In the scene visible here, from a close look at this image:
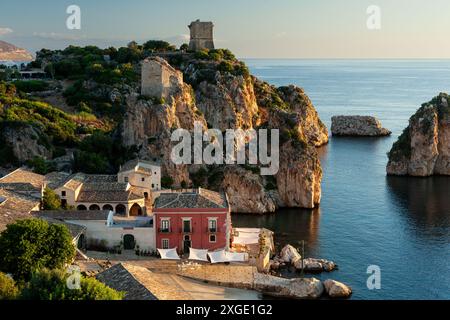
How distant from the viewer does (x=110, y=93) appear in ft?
286

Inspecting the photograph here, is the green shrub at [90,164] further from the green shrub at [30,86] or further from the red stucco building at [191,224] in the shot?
the green shrub at [30,86]

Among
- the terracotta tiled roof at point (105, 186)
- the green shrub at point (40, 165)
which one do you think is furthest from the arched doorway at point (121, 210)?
the green shrub at point (40, 165)

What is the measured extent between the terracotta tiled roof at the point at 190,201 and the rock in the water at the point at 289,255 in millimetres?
6374

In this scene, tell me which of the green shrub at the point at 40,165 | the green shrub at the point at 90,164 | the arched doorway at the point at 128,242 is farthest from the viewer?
the green shrub at the point at 90,164

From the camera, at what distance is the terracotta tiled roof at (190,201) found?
43.7 metres

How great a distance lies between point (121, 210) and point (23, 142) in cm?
1992

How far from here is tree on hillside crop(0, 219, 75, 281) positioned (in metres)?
33.2

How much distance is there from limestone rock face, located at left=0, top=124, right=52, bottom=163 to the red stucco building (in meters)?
25.4

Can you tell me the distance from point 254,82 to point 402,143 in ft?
80.0

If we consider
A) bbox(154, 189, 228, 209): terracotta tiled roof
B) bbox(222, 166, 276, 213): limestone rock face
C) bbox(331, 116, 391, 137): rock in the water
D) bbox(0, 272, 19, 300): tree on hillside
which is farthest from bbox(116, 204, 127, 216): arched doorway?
bbox(331, 116, 391, 137): rock in the water
